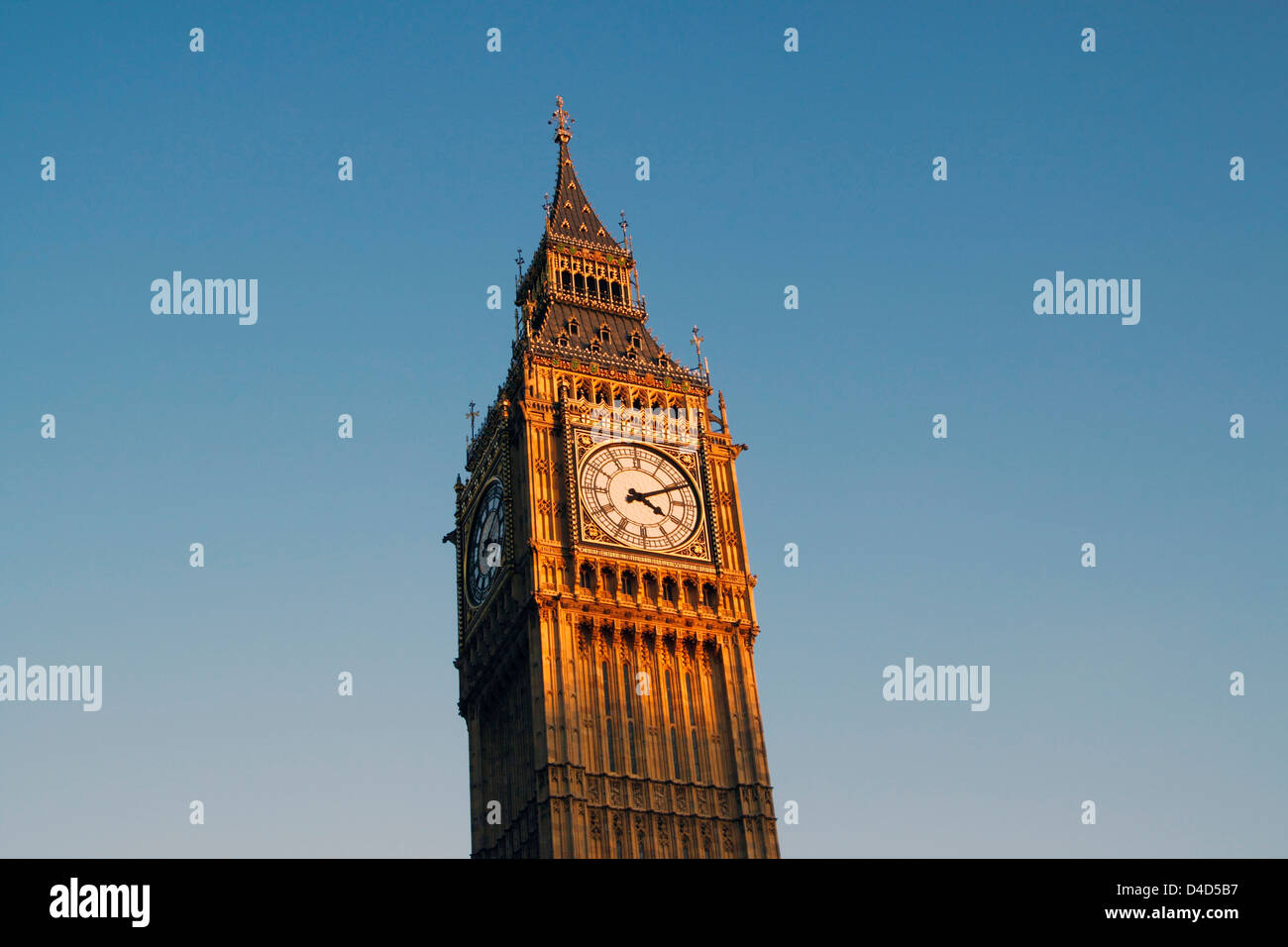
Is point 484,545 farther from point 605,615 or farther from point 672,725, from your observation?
point 672,725

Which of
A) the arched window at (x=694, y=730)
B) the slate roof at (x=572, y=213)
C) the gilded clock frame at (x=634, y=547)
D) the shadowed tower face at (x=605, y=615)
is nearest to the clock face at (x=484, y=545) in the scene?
the shadowed tower face at (x=605, y=615)

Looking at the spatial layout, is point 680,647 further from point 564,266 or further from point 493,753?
point 564,266

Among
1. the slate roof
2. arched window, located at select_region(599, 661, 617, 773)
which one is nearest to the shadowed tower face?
arched window, located at select_region(599, 661, 617, 773)

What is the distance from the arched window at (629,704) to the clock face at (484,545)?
9833mm

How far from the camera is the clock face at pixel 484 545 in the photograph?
287ft

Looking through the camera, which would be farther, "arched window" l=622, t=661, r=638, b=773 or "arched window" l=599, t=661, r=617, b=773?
"arched window" l=622, t=661, r=638, b=773

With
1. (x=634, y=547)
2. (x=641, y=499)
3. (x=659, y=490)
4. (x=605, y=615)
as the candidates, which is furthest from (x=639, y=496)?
(x=605, y=615)

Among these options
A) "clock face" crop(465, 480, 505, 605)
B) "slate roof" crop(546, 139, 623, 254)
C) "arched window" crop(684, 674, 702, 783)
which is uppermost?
"slate roof" crop(546, 139, 623, 254)

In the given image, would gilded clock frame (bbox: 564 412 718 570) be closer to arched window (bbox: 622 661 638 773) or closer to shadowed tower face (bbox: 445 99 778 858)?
shadowed tower face (bbox: 445 99 778 858)

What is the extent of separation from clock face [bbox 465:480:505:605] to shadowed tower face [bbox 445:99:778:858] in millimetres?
165

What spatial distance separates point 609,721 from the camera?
261 ft

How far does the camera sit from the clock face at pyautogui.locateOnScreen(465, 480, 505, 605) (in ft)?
287
